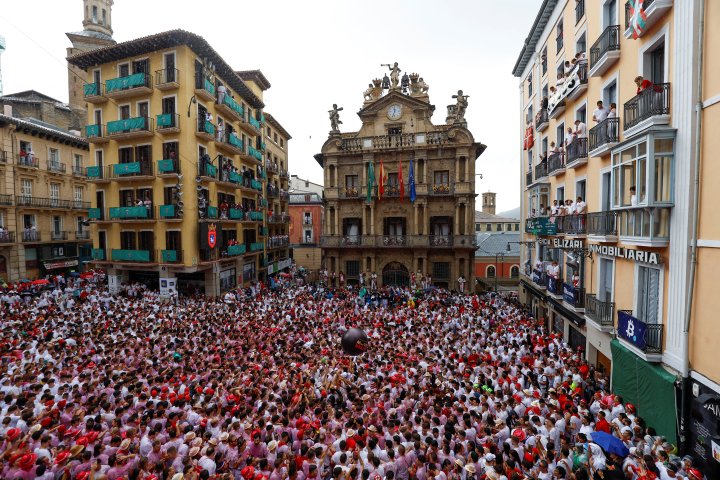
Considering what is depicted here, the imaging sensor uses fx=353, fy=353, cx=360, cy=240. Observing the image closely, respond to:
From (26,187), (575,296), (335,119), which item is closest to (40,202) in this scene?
(26,187)

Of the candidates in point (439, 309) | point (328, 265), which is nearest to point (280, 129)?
point (328, 265)

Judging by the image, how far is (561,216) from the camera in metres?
16.9

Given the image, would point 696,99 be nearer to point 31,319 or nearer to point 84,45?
point 31,319

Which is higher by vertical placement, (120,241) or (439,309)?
(120,241)

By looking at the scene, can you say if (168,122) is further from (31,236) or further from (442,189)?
(442,189)

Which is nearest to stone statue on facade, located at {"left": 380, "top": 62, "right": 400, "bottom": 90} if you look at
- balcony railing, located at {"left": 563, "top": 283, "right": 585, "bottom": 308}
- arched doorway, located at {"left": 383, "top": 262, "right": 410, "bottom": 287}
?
arched doorway, located at {"left": 383, "top": 262, "right": 410, "bottom": 287}

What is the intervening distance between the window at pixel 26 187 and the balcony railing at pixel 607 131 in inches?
1615

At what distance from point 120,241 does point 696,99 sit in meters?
31.2

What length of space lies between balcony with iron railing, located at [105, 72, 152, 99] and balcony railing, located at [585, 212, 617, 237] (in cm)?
2725

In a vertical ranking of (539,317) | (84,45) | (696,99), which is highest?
(84,45)

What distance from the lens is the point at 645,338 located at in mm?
10195

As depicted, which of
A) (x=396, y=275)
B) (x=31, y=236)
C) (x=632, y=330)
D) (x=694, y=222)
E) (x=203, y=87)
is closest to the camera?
(x=694, y=222)

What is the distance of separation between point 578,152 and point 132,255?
27409 millimetres

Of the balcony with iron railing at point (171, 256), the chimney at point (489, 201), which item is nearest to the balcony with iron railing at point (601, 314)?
the balcony with iron railing at point (171, 256)
